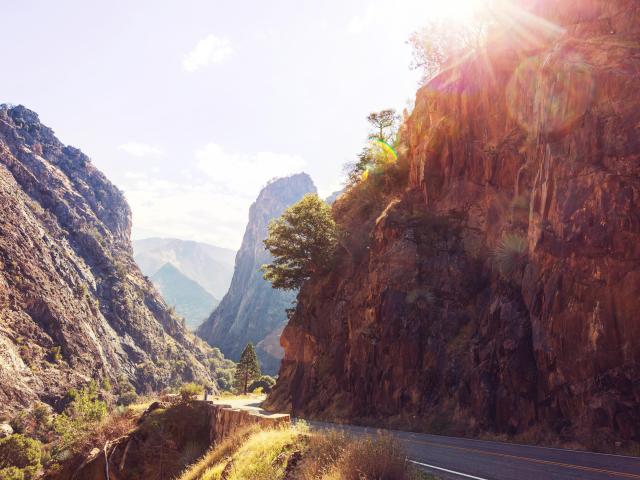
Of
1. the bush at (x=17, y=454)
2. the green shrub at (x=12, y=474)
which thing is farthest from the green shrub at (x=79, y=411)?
the green shrub at (x=12, y=474)

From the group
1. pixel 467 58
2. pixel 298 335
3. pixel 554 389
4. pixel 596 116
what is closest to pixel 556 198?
pixel 596 116

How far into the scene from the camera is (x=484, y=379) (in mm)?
19984

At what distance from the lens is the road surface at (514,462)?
34.7 feet

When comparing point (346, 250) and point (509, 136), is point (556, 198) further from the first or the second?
point (346, 250)

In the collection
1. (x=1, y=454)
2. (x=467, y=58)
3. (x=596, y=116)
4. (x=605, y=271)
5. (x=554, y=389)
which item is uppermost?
(x=467, y=58)

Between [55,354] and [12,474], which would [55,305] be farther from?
[12,474]

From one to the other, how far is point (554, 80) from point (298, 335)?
26129 mm

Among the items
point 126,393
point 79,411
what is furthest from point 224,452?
point 126,393

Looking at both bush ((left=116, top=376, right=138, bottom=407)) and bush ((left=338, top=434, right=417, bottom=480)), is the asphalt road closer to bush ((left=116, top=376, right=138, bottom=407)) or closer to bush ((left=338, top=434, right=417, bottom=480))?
bush ((left=338, top=434, right=417, bottom=480))

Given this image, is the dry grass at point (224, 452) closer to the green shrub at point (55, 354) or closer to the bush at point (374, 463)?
the bush at point (374, 463)

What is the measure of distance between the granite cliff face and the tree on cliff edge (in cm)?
9941

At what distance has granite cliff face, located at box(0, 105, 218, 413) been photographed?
4840 inches

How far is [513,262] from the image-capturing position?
2258 centimetres

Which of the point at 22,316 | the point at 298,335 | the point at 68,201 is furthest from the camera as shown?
the point at 68,201
